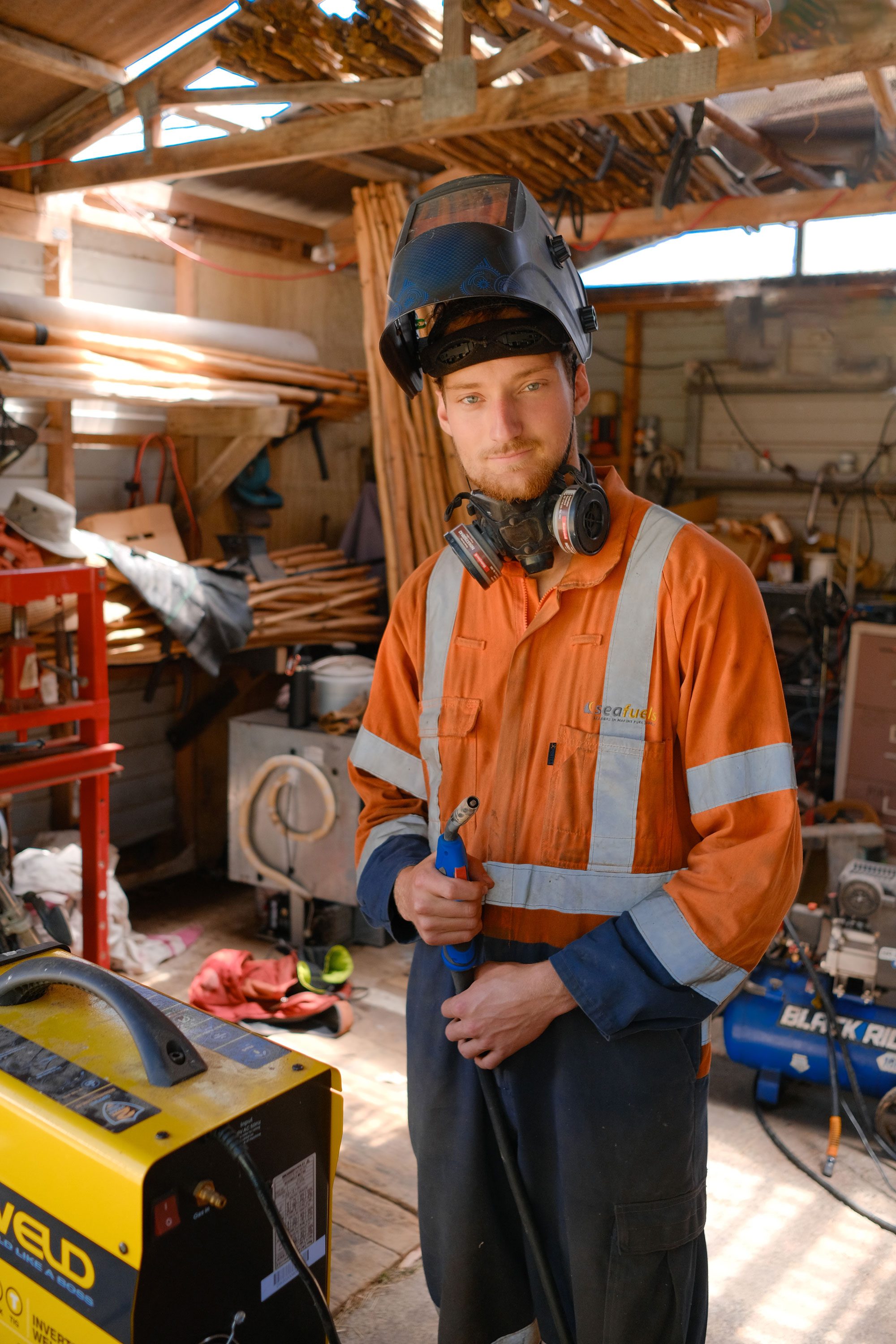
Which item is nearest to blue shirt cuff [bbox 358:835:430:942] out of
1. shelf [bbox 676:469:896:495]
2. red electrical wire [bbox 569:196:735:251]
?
red electrical wire [bbox 569:196:735:251]

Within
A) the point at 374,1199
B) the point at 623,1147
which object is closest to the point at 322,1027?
the point at 374,1199

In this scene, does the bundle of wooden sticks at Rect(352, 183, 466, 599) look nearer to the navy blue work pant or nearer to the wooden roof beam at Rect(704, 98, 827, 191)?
the wooden roof beam at Rect(704, 98, 827, 191)

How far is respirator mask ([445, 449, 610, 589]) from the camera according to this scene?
4.93ft

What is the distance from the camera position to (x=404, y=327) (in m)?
1.69

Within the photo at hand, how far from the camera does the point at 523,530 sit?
156 cm

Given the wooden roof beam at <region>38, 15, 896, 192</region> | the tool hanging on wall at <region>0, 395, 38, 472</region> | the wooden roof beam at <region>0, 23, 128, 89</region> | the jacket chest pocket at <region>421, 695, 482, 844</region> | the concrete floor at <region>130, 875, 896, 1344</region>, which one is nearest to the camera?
the jacket chest pocket at <region>421, 695, 482, 844</region>

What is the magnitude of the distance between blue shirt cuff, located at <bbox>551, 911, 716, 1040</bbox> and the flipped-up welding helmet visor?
0.82 m

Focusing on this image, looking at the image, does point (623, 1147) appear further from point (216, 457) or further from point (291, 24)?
point (216, 457)

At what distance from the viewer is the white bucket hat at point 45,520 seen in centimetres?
418

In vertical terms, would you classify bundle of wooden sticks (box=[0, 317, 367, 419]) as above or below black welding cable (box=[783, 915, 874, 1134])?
above

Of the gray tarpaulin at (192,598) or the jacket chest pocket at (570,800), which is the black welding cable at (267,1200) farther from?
the gray tarpaulin at (192,598)

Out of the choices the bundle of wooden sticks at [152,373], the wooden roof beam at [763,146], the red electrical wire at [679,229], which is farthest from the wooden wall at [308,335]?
the wooden roof beam at [763,146]

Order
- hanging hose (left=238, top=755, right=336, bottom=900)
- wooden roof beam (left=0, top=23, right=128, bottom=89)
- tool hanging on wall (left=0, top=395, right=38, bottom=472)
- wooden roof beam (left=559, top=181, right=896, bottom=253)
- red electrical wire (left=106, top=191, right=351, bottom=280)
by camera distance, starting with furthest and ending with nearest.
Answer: red electrical wire (left=106, top=191, right=351, bottom=280), wooden roof beam (left=559, top=181, right=896, bottom=253), hanging hose (left=238, top=755, right=336, bottom=900), tool hanging on wall (left=0, top=395, right=38, bottom=472), wooden roof beam (left=0, top=23, right=128, bottom=89)

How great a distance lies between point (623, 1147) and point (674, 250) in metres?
7.09
